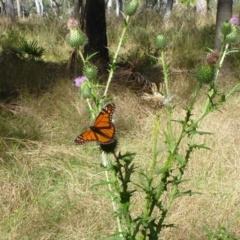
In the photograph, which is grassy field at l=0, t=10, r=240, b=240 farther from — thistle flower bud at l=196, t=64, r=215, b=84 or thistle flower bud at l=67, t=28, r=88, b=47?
thistle flower bud at l=67, t=28, r=88, b=47

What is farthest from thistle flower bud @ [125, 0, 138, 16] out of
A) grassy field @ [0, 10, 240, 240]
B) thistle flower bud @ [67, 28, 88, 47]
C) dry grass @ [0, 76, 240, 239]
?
dry grass @ [0, 76, 240, 239]

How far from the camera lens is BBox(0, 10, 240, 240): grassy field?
9.38 ft

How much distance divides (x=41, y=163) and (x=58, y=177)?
0.17m

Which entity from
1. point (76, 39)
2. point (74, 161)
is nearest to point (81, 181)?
point (74, 161)

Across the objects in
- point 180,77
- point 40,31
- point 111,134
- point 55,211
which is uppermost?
point 111,134

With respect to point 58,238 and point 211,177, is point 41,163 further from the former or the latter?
point 211,177

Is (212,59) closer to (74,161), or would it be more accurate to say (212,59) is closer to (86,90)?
(86,90)

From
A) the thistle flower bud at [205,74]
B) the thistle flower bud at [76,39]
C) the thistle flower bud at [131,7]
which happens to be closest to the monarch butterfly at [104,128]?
the thistle flower bud at [205,74]

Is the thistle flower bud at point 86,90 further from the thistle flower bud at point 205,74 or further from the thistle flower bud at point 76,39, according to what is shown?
the thistle flower bud at point 205,74

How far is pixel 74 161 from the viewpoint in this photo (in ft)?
11.8

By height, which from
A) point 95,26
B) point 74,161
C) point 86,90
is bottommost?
point 74,161

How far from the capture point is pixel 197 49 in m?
7.31

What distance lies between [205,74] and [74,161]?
7.05 feet

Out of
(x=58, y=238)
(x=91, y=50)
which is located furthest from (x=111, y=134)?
(x=91, y=50)
